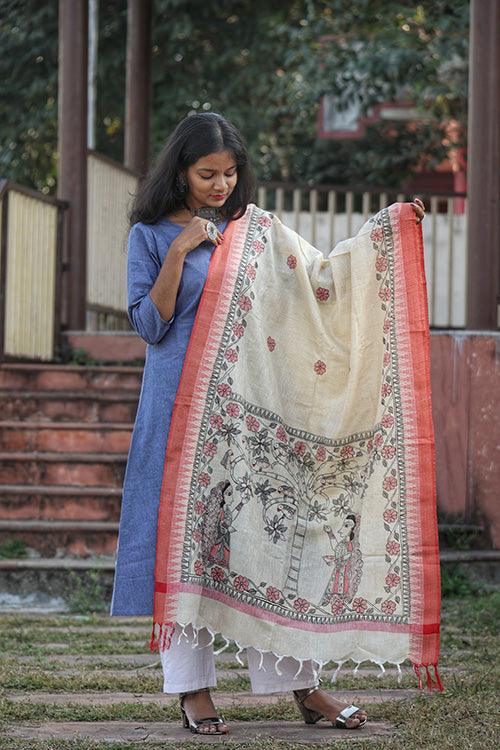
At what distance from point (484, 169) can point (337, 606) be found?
4420mm

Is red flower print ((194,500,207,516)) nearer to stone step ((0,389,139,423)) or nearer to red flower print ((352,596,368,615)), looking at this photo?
red flower print ((352,596,368,615))

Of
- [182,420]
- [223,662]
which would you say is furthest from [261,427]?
[223,662]

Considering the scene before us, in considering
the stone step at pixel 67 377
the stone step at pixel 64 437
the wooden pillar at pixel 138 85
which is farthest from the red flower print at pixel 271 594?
the wooden pillar at pixel 138 85

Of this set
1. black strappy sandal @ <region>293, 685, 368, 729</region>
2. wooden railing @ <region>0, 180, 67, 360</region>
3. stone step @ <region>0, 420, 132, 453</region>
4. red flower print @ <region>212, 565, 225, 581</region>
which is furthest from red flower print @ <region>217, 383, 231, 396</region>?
wooden railing @ <region>0, 180, 67, 360</region>

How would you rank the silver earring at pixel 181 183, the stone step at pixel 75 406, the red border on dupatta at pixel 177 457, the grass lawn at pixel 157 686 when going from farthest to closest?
the stone step at pixel 75 406
the silver earring at pixel 181 183
the red border on dupatta at pixel 177 457
the grass lawn at pixel 157 686

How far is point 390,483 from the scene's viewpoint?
3906mm

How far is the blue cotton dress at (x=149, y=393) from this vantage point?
3766mm

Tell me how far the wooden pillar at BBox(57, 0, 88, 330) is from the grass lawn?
3827 mm

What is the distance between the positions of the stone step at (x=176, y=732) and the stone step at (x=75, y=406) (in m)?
4.43

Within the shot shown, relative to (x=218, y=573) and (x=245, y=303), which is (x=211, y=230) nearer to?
(x=245, y=303)

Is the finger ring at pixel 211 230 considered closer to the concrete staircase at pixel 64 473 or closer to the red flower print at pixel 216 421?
the red flower print at pixel 216 421

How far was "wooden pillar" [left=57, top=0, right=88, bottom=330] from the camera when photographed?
9.33 m

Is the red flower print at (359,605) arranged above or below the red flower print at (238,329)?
below

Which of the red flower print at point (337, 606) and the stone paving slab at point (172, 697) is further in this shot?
the stone paving slab at point (172, 697)
